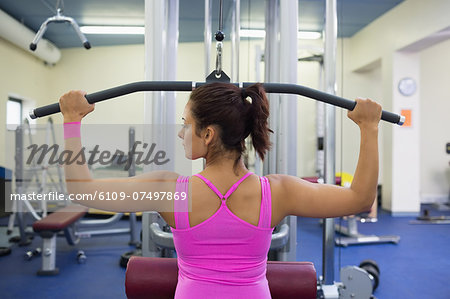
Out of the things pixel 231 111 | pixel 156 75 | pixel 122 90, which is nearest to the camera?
pixel 231 111

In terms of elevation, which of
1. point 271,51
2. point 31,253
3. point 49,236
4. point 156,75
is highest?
point 271,51

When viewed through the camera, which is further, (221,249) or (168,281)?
(168,281)

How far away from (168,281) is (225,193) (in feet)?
1.37

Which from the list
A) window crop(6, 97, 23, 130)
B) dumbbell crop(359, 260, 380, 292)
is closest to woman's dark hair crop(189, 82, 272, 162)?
dumbbell crop(359, 260, 380, 292)

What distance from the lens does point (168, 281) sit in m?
1.00

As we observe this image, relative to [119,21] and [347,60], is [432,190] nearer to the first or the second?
[347,60]

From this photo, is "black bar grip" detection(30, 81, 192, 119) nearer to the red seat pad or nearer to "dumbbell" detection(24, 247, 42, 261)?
the red seat pad

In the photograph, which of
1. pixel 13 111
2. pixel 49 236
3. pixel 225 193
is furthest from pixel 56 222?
pixel 13 111

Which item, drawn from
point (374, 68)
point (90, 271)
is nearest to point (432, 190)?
point (374, 68)

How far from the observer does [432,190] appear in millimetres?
5445

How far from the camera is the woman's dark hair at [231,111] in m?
0.71

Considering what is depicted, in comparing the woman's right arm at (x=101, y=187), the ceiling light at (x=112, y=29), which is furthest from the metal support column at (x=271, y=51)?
the ceiling light at (x=112, y=29)

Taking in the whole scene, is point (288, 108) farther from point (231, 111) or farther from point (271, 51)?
point (231, 111)

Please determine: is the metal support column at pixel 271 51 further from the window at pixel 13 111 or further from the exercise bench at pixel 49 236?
the window at pixel 13 111
